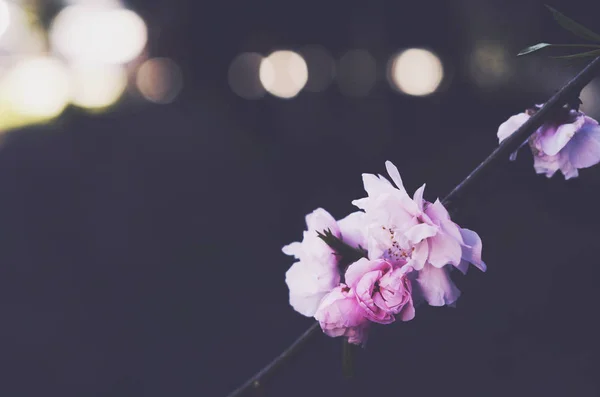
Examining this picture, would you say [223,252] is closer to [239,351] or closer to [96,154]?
[239,351]

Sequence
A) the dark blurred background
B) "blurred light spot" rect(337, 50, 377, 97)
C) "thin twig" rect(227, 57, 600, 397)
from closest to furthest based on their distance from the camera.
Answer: "thin twig" rect(227, 57, 600, 397) < the dark blurred background < "blurred light spot" rect(337, 50, 377, 97)

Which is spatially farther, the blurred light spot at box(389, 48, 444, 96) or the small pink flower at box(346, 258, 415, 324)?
the blurred light spot at box(389, 48, 444, 96)

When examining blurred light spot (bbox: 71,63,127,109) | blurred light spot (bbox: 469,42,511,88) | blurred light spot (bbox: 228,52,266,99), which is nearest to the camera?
blurred light spot (bbox: 469,42,511,88)

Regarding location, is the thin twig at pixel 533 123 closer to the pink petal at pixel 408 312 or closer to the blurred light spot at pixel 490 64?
the pink petal at pixel 408 312

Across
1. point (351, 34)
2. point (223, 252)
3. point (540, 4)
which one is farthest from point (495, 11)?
point (223, 252)

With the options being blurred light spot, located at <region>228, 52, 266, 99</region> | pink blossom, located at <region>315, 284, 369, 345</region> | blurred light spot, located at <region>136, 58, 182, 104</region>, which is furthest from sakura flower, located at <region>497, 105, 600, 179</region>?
blurred light spot, located at <region>136, 58, 182, 104</region>

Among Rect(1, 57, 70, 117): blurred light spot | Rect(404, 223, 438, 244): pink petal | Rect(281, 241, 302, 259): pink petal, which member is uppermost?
Rect(1, 57, 70, 117): blurred light spot

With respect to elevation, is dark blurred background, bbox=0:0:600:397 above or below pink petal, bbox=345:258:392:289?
below

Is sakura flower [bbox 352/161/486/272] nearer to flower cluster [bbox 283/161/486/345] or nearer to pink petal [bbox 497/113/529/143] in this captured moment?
flower cluster [bbox 283/161/486/345]
